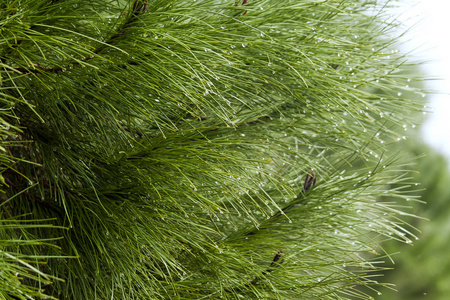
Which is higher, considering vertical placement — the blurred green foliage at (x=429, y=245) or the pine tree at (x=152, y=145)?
the pine tree at (x=152, y=145)

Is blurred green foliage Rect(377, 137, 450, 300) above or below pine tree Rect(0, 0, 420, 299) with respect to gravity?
below

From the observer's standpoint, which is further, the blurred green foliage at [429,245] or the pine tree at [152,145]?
the blurred green foliage at [429,245]

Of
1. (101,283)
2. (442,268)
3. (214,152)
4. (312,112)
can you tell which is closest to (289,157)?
(312,112)

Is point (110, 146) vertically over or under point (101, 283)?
over

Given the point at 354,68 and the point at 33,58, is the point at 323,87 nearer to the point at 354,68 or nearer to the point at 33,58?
the point at 354,68

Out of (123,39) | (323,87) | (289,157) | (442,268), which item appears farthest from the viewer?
(442,268)

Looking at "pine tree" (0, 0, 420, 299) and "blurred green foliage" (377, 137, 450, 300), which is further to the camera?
"blurred green foliage" (377, 137, 450, 300)

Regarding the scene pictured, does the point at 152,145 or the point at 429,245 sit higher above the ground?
the point at 152,145

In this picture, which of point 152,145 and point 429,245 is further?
point 429,245
